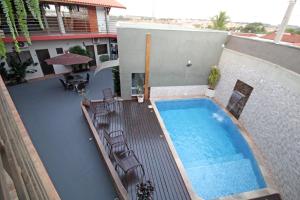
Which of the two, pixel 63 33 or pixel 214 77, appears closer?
pixel 214 77

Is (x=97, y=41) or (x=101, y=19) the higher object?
(x=101, y=19)

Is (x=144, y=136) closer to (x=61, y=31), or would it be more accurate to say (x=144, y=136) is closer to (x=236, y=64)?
(x=236, y=64)

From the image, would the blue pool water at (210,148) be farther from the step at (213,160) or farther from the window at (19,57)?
the window at (19,57)

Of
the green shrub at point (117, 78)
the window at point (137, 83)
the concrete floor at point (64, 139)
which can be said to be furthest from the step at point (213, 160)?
the green shrub at point (117, 78)

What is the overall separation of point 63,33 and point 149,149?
12158 millimetres

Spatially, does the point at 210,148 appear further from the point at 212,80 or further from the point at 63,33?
the point at 63,33

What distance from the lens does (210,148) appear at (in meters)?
8.40

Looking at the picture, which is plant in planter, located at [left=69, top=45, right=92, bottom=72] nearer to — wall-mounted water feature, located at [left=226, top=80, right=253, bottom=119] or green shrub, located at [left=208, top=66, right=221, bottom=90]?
green shrub, located at [left=208, top=66, right=221, bottom=90]

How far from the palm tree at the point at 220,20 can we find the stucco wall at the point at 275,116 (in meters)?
16.9

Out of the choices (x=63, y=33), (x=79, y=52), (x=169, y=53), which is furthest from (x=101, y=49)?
(x=169, y=53)

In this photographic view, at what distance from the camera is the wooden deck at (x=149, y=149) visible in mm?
5625

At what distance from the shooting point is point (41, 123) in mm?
8375

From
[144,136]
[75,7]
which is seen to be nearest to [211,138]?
[144,136]

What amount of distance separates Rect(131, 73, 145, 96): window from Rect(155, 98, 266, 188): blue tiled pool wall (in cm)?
149
